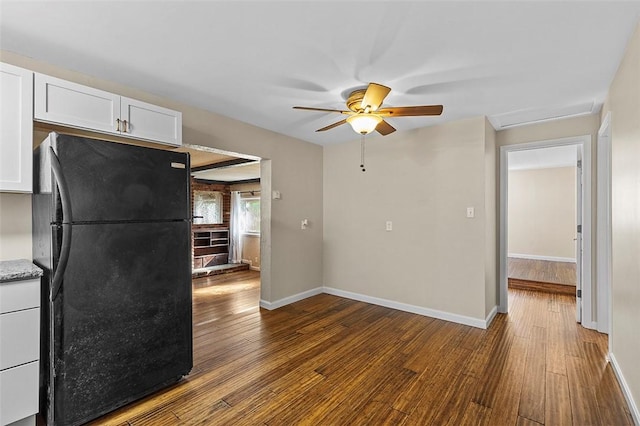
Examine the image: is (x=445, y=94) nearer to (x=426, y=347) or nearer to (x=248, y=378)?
(x=426, y=347)

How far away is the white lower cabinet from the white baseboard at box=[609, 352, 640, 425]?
3674mm

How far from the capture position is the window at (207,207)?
7.85m

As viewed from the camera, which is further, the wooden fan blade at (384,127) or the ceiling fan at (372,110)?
the wooden fan blade at (384,127)

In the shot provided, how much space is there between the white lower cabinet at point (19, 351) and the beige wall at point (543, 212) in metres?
8.22

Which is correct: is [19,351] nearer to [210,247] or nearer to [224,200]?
[210,247]

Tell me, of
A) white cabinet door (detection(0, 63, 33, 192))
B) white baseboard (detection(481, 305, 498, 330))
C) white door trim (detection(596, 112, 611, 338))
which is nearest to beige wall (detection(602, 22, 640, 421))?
white door trim (detection(596, 112, 611, 338))

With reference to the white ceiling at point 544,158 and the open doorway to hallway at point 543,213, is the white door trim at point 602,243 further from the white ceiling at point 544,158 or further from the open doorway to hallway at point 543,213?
the open doorway to hallway at point 543,213

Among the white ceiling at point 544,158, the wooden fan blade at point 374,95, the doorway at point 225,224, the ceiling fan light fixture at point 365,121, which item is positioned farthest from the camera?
the doorway at point 225,224

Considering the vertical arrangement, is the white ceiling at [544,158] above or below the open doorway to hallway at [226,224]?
above

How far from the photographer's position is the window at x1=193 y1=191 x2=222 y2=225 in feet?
25.7

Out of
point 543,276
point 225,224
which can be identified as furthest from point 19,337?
point 543,276

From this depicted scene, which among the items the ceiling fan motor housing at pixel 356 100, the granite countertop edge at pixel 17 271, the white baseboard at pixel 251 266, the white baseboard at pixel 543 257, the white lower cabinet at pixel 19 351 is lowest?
the white baseboard at pixel 251 266

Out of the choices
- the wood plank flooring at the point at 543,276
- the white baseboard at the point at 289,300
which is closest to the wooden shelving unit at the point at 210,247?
the white baseboard at the point at 289,300

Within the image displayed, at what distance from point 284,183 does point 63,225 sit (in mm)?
2774
